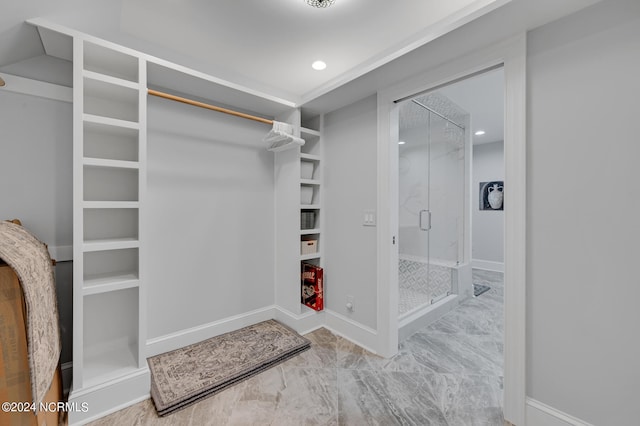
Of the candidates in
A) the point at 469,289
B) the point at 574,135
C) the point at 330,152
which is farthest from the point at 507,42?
the point at 469,289

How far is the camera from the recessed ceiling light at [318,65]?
2330mm

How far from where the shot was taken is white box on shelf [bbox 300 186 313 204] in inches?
106

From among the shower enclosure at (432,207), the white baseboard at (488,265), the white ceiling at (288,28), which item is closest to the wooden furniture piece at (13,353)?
the white ceiling at (288,28)

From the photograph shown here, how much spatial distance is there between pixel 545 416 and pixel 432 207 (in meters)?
2.36

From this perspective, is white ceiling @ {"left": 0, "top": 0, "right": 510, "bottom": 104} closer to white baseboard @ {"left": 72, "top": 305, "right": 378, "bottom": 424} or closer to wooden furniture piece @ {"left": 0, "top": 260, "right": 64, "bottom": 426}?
wooden furniture piece @ {"left": 0, "top": 260, "right": 64, "bottom": 426}

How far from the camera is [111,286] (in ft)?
5.33

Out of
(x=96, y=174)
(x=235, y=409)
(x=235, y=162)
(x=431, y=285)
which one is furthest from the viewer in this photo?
(x=431, y=285)

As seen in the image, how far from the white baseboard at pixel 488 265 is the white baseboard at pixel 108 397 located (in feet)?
18.3

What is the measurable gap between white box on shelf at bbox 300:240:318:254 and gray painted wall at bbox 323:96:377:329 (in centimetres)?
11

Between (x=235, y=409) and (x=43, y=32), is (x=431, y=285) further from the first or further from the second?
(x=43, y=32)

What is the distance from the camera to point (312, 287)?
9.18 feet

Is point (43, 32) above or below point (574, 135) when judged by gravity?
above

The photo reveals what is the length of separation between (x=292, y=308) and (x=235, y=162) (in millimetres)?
1592

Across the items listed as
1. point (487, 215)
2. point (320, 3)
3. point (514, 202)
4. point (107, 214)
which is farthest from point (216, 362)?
point (487, 215)
